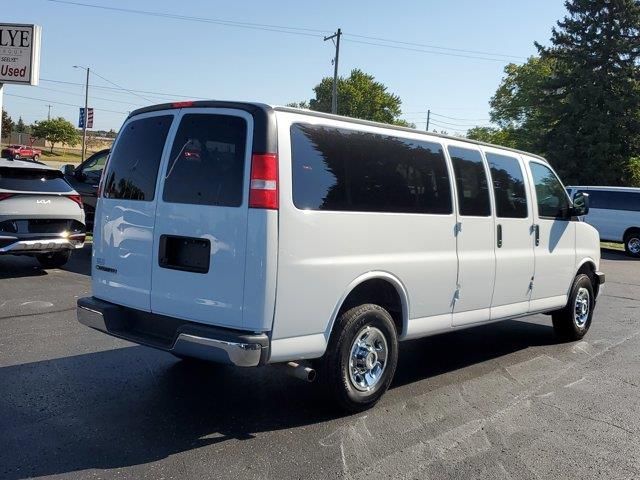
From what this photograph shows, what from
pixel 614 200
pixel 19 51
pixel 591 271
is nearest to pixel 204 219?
pixel 591 271

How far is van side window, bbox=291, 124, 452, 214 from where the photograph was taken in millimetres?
4250

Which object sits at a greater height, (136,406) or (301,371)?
(301,371)

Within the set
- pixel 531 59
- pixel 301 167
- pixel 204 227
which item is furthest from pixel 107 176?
pixel 531 59

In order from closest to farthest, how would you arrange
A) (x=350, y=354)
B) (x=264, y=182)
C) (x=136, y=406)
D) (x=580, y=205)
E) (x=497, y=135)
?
1. (x=264, y=182)
2. (x=350, y=354)
3. (x=136, y=406)
4. (x=580, y=205)
5. (x=497, y=135)

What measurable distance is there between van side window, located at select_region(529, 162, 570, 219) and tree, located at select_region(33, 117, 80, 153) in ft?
271

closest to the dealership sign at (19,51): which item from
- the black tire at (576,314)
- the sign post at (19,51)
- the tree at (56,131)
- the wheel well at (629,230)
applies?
the sign post at (19,51)

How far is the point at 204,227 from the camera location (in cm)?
413

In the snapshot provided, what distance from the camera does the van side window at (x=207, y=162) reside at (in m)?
4.09

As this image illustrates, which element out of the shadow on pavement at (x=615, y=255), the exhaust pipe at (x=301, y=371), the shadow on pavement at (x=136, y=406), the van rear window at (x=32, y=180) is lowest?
the shadow on pavement at (x=136, y=406)

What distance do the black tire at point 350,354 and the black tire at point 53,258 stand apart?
750 cm

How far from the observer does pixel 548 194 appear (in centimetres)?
686

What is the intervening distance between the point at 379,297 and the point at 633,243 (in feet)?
61.8

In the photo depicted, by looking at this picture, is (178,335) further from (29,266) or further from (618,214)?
(618,214)

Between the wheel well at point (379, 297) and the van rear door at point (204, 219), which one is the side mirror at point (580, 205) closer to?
the wheel well at point (379, 297)
